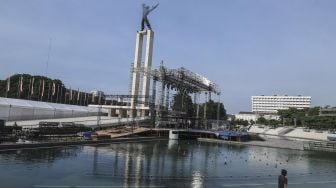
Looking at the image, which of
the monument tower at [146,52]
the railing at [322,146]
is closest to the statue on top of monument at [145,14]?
the monument tower at [146,52]

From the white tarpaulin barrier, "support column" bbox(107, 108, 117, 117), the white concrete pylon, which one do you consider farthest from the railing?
"support column" bbox(107, 108, 117, 117)

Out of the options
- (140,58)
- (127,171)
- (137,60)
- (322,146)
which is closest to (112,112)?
(137,60)

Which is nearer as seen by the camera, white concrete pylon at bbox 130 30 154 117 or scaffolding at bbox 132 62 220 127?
scaffolding at bbox 132 62 220 127

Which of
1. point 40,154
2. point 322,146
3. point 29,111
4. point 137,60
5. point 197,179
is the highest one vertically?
point 137,60

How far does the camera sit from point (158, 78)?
6762 centimetres

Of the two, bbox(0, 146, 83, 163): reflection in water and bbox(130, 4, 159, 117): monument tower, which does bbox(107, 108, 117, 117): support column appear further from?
bbox(0, 146, 83, 163): reflection in water

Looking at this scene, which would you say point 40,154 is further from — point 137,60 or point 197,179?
point 137,60

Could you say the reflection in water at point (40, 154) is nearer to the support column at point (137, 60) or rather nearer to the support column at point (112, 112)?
the support column at point (112, 112)

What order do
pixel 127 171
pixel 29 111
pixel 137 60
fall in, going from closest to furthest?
pixel 127 171
pixel 29 111
pixel 137 60

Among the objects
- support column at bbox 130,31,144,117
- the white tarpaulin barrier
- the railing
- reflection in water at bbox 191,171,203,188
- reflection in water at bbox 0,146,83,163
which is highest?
support column at bbox 130,31,144,117

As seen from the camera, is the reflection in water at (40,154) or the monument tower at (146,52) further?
the monument tower at (146,52)

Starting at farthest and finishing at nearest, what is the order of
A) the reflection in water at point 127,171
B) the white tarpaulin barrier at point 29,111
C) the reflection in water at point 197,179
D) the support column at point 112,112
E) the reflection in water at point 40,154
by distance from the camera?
the support column at point 112,112 → the white tarpaulin barrier at point 29,111 → the reflection in water at point 40,154 → the reflection in water at point 197,179 → the reflection in water at point 127,171

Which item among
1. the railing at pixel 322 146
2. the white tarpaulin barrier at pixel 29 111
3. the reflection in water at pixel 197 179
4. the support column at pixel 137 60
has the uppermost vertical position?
the support column at pixel 137 60

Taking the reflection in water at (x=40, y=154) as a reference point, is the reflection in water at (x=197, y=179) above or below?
below
